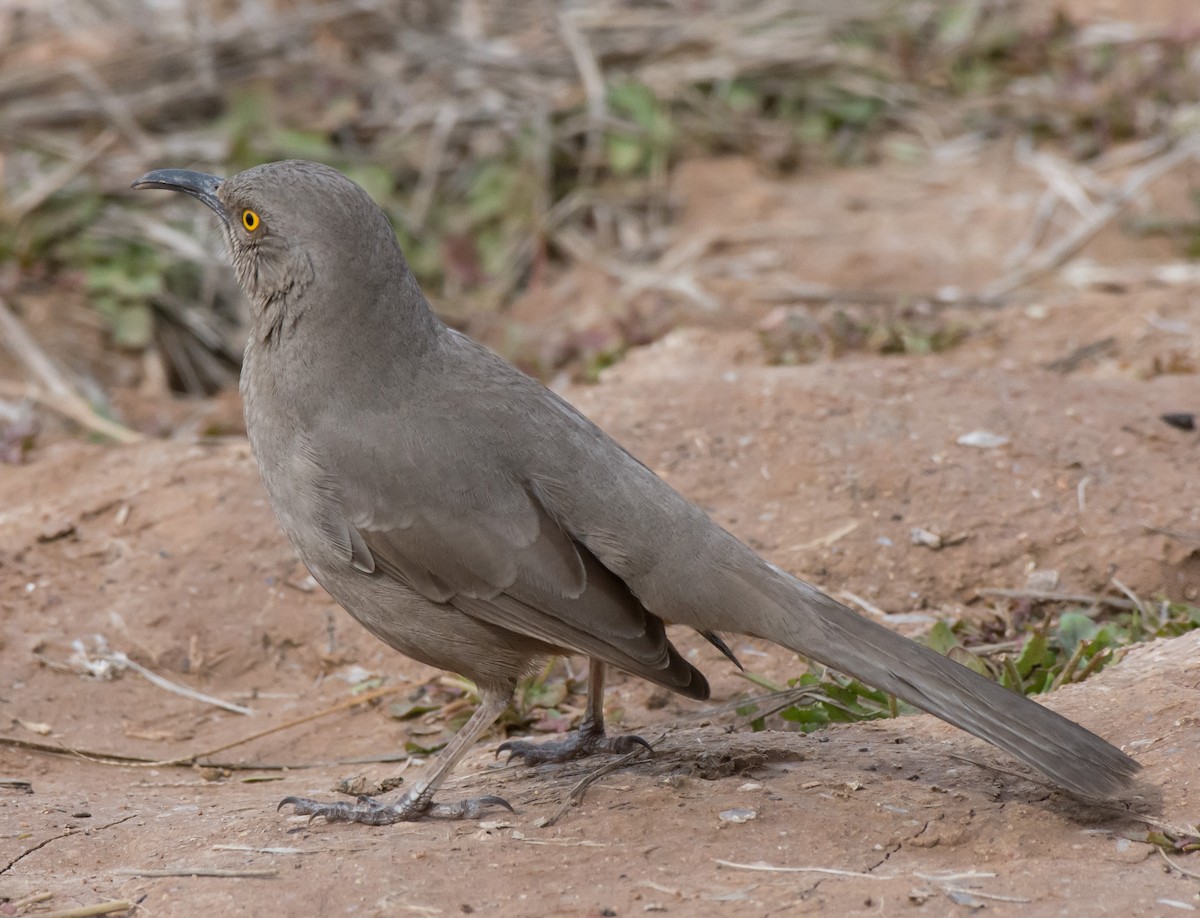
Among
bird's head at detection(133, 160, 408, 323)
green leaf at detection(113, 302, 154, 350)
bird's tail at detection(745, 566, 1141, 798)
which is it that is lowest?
bird's tail at detection(745, 566, 1141, 798)

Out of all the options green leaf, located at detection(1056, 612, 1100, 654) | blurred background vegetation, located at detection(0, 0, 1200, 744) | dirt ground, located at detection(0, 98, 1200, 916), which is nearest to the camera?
dirt ground, located at detection(0, 98, 1200, 916)

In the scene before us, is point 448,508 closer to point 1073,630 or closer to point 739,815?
point 739,815

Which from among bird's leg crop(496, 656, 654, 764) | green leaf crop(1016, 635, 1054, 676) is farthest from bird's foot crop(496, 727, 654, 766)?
green leaf crop(1016, 635, 1054, 676)

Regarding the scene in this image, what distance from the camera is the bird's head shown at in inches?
187

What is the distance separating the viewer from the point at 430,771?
15.0 feet

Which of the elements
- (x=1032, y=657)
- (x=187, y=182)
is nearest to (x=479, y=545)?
(x=187, y=182)

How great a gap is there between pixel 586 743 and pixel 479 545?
0.99 meters

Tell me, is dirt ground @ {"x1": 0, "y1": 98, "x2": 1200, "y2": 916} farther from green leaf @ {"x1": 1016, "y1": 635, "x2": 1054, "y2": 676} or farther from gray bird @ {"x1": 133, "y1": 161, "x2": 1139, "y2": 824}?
gray bird @ {"x1": 133, "y1": 161, "x2": 1139, "y2": 824}

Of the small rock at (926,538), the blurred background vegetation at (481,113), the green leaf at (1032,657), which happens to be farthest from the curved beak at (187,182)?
the blurred background vegetation at (481,113)

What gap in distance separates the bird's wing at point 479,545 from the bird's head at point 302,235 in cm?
55

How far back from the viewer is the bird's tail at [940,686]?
3955mm

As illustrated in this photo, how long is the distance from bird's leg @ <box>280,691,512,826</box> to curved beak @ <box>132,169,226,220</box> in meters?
2.16

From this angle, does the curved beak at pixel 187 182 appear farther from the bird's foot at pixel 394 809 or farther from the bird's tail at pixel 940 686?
the bird's tail at pixel 940 686

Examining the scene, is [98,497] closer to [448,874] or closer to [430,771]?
[430,771]
